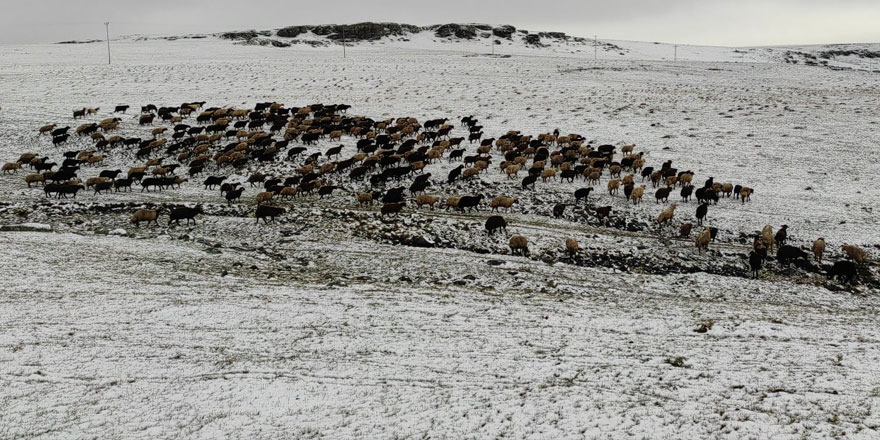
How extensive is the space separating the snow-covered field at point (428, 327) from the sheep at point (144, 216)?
1.73 feet

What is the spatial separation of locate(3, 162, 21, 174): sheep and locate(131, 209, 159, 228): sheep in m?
9.46

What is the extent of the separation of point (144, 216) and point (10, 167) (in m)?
9.98

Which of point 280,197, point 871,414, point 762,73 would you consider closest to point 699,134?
point 280,197

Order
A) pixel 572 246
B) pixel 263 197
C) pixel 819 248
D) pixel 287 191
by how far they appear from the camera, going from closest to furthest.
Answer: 1. pixel 572 246
2. pixel 819 248
3. pixel 263 197
4. pixel 287 191

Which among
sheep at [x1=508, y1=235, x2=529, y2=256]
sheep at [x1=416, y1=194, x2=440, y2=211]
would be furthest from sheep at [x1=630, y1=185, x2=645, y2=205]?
sheep at [x1=416, y1=194, x2=440, y2=211]

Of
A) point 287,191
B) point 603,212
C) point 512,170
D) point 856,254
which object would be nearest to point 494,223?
point 603,212

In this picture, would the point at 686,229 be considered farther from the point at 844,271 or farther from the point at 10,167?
the point at 10,167

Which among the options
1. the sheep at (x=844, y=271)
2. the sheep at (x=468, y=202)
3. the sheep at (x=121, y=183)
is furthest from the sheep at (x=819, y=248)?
the sheep at (x=121, y=183)

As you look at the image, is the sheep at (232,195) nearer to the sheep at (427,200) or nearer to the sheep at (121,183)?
the sheep at (121,183)

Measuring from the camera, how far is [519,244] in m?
15.4

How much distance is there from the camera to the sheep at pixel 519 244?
15419 mm

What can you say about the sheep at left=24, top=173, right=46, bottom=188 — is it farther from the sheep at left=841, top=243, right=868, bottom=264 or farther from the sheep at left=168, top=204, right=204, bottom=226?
the sheep at left=841, top=243, right=868, bottom=264

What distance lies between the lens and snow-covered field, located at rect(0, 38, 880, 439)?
25.0 feet

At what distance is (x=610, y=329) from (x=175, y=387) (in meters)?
7.52
